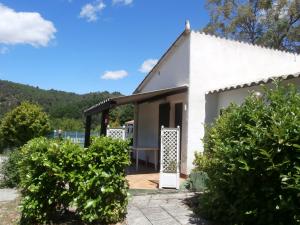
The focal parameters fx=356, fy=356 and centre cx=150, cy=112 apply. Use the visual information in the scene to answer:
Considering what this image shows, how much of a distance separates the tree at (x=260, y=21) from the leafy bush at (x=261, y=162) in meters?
25.2

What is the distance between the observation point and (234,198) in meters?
7.08

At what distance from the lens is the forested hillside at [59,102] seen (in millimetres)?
47125

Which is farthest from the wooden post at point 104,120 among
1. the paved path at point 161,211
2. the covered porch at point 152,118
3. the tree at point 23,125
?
the tree at point 23,125

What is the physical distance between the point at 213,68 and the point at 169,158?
14.0 feet

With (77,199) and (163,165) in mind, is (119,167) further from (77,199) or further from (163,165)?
(163,165)

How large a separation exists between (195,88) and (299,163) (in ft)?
27.1

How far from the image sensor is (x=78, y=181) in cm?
734

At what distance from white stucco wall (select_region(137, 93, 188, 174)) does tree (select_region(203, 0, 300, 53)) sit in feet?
50.9

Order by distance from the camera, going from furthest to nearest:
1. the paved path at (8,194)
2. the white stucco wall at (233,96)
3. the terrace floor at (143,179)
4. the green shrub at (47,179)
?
1. the terrace floor at (143,179)
2. the white stucco wall at (233,96)
3. the paved path at (8,194)
4. the green shrub at (47,179)

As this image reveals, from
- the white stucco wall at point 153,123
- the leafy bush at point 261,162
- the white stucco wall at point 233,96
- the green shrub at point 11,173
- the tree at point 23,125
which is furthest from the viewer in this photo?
the tree at point 23,125

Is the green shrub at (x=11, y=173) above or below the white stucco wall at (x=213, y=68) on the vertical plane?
below

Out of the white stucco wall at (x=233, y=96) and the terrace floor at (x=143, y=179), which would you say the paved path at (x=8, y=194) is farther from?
the white stucco wall at (x=233, y=96)

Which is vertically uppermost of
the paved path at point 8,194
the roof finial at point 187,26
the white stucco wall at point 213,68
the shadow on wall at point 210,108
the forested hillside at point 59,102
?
the forested hillside at point 59,102

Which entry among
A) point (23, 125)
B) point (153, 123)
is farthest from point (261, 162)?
point (23, 125)
